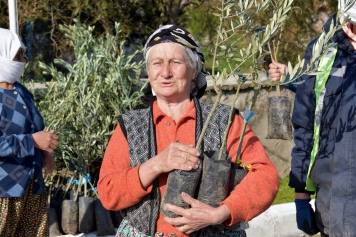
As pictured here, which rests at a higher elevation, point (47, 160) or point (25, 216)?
point (47, 160)

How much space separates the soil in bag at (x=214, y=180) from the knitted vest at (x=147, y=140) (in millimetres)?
197

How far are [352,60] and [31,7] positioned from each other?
4364 mm

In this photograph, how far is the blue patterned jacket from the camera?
4.14m

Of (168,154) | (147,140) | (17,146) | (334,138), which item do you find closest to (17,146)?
(17,146)

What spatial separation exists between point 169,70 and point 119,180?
0.51m

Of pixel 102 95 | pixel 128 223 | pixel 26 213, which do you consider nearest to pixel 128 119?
pixel 128 223

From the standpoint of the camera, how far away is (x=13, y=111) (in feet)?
13.9

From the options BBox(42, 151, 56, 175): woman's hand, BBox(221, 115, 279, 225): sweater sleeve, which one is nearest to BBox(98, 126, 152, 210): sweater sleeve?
BBox(221, 115, 279, 225): sweater sleeve

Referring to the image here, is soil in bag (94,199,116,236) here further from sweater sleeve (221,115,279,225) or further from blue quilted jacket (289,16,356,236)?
sweater sleeve (221,115,279,225)

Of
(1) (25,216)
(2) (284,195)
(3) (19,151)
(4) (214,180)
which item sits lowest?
(2) (284,195)

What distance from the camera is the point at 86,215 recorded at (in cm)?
538

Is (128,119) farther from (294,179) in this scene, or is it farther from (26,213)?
(26,213)

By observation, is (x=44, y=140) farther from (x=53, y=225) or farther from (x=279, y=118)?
(x=279, y=118)

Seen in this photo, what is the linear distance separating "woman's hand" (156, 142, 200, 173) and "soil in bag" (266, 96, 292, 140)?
226cm
